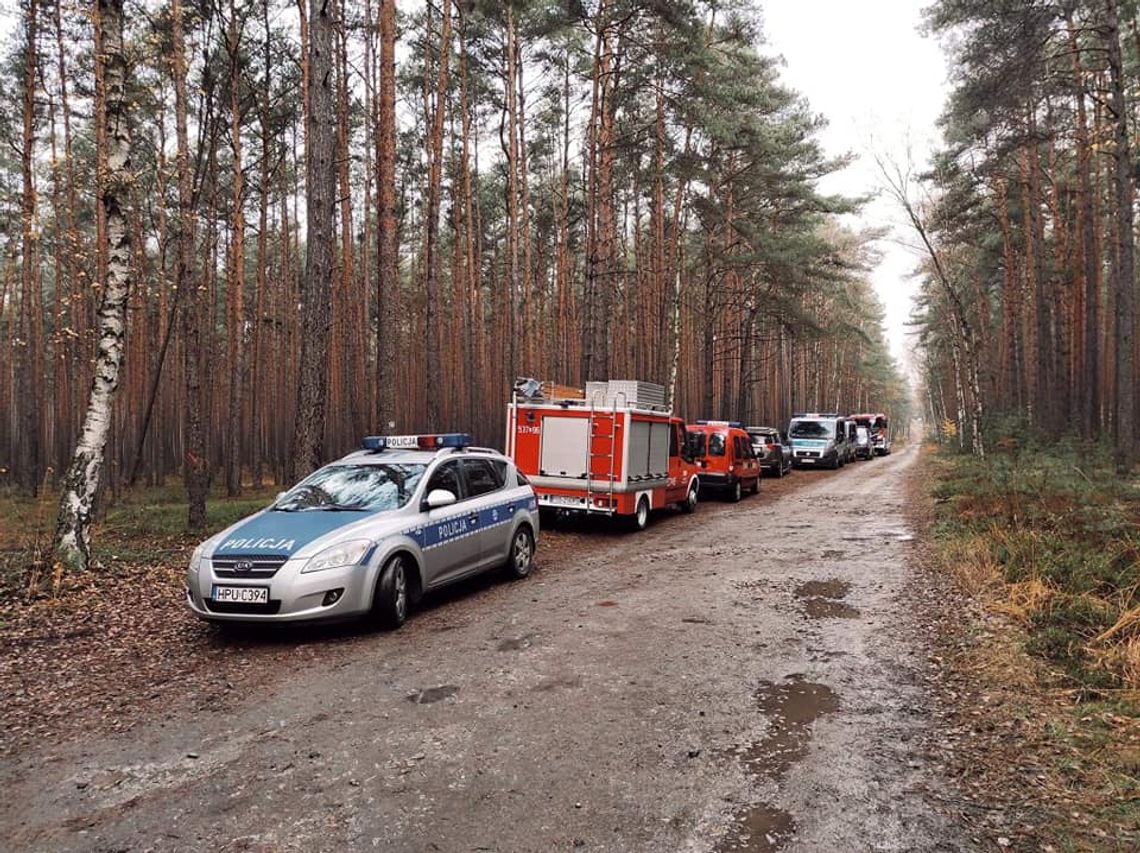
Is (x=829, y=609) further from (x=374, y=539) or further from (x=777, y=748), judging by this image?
(x=374, y=539)

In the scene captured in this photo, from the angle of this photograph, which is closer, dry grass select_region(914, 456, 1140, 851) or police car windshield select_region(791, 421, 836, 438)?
dry grass select_region(914, 456, 1140, 851)

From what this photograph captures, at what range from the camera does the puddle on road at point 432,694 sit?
4832 millimetres

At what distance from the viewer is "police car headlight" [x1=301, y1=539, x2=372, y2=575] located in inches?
240

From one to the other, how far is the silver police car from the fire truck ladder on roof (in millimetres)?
3218

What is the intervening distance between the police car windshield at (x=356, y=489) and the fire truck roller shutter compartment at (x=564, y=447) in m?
5.25

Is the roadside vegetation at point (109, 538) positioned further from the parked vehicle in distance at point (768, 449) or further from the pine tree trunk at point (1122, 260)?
the pine tree trunk at point (1122, 260)

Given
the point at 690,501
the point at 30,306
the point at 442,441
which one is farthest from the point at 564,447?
the point at 30,306

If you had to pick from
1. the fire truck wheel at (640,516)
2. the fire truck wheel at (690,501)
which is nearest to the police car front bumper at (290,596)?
the fire truck wheel at (640,516)

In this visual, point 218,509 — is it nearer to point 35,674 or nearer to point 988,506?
point 35,674

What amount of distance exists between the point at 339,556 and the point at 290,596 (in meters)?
0.51

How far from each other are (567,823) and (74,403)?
27.1m

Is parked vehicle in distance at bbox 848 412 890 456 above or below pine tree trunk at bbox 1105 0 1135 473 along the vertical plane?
below

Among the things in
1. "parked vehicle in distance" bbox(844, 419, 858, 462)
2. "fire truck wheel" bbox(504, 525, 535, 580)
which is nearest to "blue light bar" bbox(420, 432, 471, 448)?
"fire truck wheel" bbox(504, 525, 535, 580)

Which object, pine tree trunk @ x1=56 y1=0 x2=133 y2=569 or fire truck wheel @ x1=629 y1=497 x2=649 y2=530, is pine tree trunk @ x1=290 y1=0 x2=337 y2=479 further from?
fire truck wheel @ x1=629 y1=497 x2=649 y2=530
